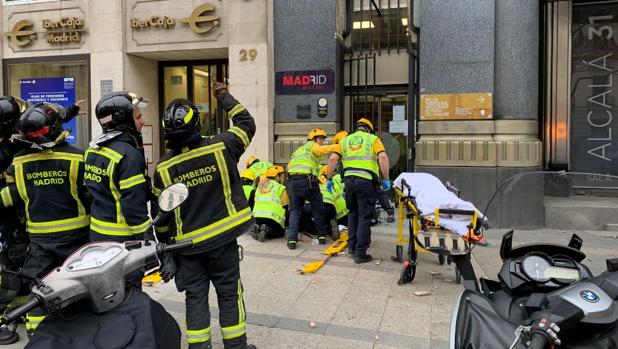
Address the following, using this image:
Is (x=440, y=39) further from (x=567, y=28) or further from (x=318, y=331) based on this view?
(x=318, y=331)

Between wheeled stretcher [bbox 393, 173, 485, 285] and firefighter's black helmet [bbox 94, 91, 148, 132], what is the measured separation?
2.78m

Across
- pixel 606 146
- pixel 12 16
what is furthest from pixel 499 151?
pixel 12 16

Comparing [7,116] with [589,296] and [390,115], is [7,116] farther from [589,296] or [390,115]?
[390,115]

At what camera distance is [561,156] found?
9367 mm

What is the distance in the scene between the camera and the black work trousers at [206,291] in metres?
3.43

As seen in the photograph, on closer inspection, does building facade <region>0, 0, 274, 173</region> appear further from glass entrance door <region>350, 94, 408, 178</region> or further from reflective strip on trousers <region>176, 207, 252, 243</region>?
reflective strip on trousers <region>176, 207, 252, 243</region>

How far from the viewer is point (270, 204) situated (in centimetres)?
743

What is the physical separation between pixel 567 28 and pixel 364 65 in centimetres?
393

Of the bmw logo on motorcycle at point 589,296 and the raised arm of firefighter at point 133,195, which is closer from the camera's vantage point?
the bmw logo on motorcycle at point 589,296

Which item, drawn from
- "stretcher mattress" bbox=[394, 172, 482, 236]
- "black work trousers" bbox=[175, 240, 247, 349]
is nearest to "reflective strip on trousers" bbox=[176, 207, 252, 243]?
"black work trousers" bbox=[175, 240, 247, 349]

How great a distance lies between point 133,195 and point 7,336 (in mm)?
2043

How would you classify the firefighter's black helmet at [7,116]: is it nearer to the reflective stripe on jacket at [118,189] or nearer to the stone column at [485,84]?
the reflective stripe on jacket at [118,189]

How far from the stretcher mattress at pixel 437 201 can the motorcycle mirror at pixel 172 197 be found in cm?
299

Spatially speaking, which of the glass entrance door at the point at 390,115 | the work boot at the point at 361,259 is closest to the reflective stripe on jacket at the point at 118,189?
the work boot at the point at 361,259
